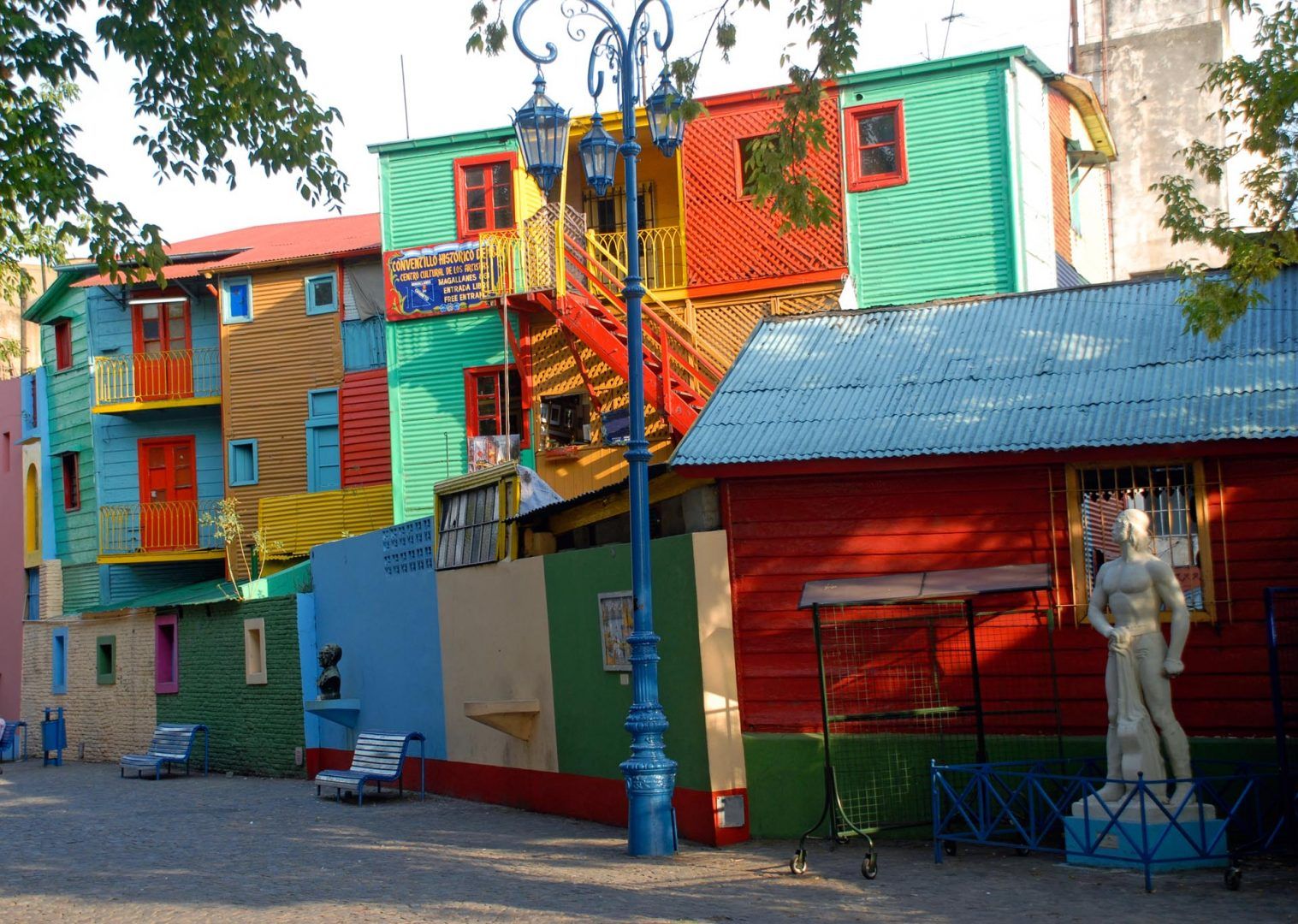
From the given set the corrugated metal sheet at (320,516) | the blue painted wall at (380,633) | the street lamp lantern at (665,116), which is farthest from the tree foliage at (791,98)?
the corrugated metal sheet at (320,516)

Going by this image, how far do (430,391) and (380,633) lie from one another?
6.22 meters

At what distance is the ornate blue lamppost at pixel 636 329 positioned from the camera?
12617mm

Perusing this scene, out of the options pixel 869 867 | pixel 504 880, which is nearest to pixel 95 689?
pixel 504 880

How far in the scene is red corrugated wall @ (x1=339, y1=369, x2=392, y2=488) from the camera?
27766mm

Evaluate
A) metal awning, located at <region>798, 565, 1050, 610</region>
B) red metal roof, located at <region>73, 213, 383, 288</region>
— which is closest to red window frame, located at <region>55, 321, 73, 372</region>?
red metal roof, located at <region>73, 213, 383, 288</region>

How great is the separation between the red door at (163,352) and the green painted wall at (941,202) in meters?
14.2

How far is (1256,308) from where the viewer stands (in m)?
13.3

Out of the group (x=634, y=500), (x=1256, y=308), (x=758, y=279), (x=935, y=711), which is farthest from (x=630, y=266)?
(x=758, y=279)

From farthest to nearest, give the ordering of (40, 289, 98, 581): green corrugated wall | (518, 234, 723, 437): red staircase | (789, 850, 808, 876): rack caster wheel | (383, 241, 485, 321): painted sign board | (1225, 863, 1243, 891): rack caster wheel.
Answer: (40, 289, 98, 581): green corrugated wall → (383, 241, 485, 321): painted sign board → (518, 234, 723, 437): red staircase → (789, 850, 808, 876): rack caster wheel → (1225, 863, 1243, 891): rack caster wheel

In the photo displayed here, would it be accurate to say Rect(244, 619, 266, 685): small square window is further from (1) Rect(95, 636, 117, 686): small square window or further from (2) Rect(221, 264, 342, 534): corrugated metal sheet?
(1) Rect(95, 636, 117, 686): small square window

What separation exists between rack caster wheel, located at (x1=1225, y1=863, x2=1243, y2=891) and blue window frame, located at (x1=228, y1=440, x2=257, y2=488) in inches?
891

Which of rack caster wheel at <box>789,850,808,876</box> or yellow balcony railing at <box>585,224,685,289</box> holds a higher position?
yellow balcony railing at <box>585,224,685,289</box>

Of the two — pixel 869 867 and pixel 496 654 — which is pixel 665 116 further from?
pixel 496 654

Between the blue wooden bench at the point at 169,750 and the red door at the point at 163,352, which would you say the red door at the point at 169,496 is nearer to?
the red door at the point at 163,352
